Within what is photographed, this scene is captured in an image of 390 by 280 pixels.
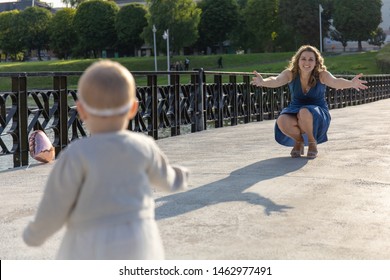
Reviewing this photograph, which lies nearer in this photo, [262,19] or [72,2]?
[262,19]

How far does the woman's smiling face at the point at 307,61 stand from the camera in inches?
338

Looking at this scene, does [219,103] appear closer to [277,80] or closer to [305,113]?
[277,80]

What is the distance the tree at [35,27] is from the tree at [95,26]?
26.1ft

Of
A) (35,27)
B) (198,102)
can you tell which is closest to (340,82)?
(198,102)

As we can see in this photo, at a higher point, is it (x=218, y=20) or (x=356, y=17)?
(x=218, y=20)

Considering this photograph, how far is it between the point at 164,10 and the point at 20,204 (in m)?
89.7

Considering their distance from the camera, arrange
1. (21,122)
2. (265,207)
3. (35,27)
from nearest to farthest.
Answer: (265,207) → (21,122) → (35,27)

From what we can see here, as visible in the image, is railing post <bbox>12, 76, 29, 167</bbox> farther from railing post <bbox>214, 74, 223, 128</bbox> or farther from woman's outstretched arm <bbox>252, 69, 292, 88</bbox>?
railing post <bbox>214, 74, 223, 128</bbox>

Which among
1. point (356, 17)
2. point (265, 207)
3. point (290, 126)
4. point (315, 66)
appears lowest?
point (265, 207)

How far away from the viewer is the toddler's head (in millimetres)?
2641

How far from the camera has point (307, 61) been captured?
8.57 meters

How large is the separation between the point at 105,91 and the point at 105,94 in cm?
1

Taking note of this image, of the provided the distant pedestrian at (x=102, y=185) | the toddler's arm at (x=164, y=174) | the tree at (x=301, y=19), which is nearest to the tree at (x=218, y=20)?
the tree at (x=301, y=19)

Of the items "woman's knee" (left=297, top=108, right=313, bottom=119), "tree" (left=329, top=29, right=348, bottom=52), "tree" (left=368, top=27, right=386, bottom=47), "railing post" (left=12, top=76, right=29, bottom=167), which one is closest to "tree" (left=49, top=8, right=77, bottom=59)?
"tree" (left=329, top=29, right=348, bottom=52)
